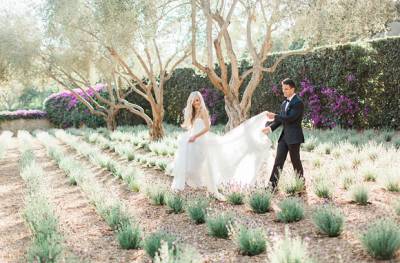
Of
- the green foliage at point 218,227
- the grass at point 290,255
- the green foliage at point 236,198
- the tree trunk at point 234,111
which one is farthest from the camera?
the tree trunk at point 234,111

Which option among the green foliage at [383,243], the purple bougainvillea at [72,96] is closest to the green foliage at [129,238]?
the green foliage at [383,243]

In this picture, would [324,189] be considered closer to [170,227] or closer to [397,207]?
[397,207]

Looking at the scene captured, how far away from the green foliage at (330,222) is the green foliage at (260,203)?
1195 mm

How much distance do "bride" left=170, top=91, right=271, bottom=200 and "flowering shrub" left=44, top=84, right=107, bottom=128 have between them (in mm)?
23415

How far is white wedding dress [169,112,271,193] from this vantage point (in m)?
7.83

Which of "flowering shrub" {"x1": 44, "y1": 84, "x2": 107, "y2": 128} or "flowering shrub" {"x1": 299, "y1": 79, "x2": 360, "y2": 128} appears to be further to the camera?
"flowering shrub" {"x1": 44, "y1": 84, "x2": 107, "y2": 128}

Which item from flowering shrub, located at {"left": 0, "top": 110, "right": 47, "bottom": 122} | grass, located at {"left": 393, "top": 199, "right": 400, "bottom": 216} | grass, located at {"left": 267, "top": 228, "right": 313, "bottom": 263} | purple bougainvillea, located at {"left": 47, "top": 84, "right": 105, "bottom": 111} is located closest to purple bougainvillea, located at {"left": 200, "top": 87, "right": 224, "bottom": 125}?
purple bougainvillea, located at {"left": 47, "top": 84, "right": 105, "bottom": 111}

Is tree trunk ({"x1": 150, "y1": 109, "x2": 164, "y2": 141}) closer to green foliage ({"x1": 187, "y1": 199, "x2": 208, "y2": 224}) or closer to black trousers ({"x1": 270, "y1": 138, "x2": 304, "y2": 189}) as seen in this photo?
black trousers ({"x1": 270, "y1": 138, "x2": 304, "y2": 189})

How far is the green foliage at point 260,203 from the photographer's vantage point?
6336 mm

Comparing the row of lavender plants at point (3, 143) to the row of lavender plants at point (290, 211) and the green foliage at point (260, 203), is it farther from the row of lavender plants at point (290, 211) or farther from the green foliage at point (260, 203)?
the green foliage at point (260, 203)

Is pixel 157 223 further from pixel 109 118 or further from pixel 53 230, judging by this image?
pixel 109 118

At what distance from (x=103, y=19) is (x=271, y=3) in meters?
4.54

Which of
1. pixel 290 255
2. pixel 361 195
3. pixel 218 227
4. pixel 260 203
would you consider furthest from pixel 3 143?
pixel 290 255

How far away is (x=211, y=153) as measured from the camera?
792 centimetres
